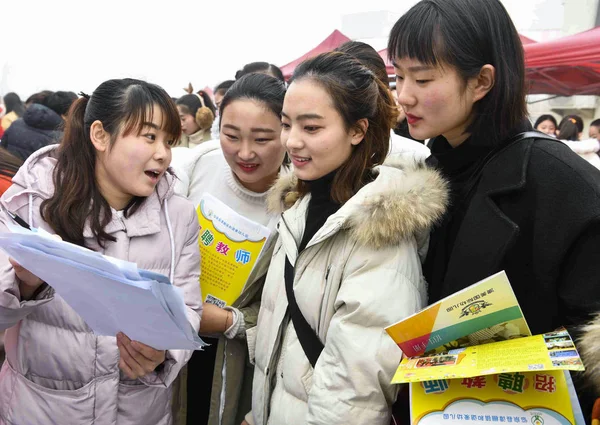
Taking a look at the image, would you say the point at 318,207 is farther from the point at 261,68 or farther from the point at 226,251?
the point at 261,68

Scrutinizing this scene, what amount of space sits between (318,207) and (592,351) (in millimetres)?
830

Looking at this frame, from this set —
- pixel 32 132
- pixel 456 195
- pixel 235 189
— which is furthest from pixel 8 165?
pixel 32 132

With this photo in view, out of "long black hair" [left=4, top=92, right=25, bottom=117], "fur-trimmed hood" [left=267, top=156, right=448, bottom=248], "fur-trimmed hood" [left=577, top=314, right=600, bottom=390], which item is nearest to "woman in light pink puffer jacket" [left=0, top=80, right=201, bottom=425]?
"fur-trimmed hood" [left=267, top=156, right=448, bottom=248]

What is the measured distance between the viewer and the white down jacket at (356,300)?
137 centimetres

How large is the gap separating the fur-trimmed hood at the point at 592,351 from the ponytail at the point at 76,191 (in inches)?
49.5

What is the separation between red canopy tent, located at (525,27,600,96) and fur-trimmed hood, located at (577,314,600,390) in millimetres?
5893

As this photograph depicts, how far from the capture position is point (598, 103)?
1360 cm

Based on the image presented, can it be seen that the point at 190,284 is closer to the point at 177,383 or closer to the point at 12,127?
the point at 177,383

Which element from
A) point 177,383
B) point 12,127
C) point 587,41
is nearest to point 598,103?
point 587,41

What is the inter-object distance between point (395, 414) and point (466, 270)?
428mm

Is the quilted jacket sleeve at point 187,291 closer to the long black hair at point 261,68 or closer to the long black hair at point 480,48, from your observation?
the long black hair at point 480,48

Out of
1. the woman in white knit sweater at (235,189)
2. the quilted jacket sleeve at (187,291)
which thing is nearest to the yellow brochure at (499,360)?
the quilted jacket sleeve at (187,291)

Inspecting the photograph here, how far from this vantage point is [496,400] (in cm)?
116

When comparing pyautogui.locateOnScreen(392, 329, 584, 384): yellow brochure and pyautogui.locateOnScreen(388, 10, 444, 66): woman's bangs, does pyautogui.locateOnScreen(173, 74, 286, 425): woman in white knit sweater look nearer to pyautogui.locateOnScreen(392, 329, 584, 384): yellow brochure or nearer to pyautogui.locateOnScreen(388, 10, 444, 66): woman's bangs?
pyautogui.locateOnScreen(388, 10, 444, 66): woman's bangs
